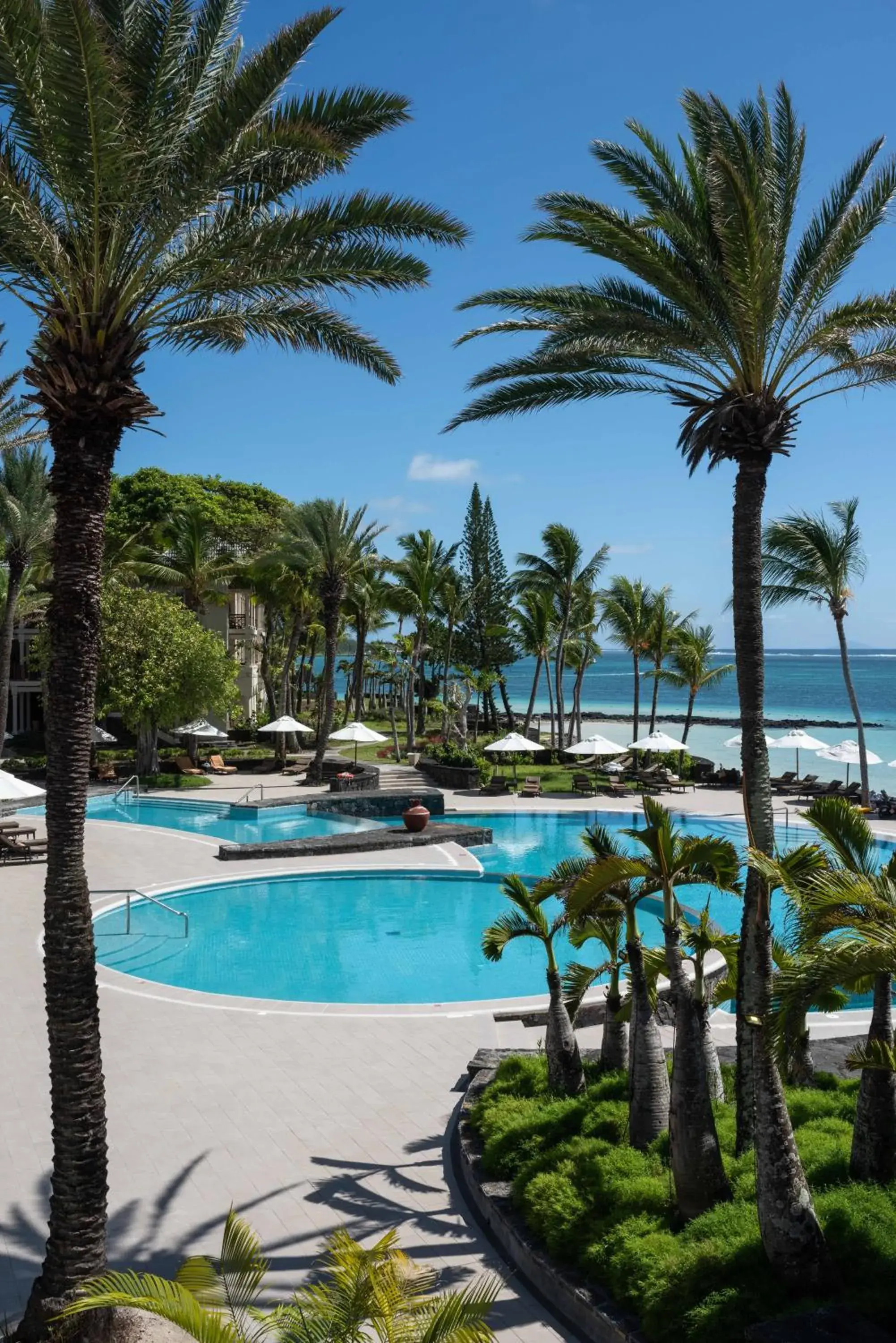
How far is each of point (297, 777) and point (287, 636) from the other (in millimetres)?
15643

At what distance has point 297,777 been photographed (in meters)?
36.9

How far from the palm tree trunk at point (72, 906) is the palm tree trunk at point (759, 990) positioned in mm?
4269

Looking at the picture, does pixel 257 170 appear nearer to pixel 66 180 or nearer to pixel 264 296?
pixel 264 296

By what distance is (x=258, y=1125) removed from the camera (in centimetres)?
991

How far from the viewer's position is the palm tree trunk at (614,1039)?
A: 9609mm

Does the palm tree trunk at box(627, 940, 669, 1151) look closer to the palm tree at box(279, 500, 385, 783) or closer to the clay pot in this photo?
the clay pot

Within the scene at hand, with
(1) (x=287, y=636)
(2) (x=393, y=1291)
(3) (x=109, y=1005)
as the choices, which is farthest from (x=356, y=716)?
(2) (x=393, y=1291)

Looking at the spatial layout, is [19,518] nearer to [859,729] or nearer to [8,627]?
[8,627]

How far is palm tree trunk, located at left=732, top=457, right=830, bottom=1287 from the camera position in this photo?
6.36 metres

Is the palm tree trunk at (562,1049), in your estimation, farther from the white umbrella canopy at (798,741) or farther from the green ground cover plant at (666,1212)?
the white umbrella canopy at (798,741)

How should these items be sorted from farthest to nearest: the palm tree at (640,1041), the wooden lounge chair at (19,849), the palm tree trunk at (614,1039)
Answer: the wooden lounge chair at (19,849)
the palm tree trunk at (614,1039)
the palm tree at (640,1041)

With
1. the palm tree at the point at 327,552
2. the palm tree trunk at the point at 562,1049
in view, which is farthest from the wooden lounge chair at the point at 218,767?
the palm tree trunk at the point at 562,1049

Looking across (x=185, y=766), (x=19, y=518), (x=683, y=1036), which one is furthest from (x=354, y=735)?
(x=683, y=1036)

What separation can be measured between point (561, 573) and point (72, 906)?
36.8 metres
